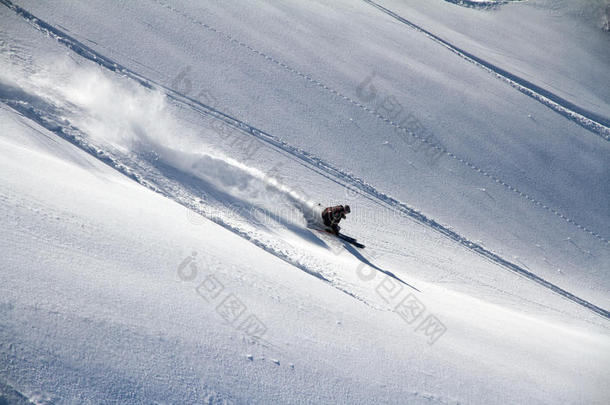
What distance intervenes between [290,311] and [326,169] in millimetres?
6246

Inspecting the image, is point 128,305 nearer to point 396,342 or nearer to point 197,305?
point 197,305

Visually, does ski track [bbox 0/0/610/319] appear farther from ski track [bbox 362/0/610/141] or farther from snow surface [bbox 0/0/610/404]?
ski track [bbox 362/0/610/141]

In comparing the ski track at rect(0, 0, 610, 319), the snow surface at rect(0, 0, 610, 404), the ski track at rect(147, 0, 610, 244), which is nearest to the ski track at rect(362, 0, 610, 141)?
the snow surface at rect(0, 0, 610, 404)

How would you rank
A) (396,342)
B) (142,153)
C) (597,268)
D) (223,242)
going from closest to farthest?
(396,342)
(223,242)
(142,153)
(597,268)

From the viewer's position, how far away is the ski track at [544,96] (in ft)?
50.0

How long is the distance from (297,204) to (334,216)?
40.6 inches

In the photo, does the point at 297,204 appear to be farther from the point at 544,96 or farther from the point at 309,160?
the point at 544,96

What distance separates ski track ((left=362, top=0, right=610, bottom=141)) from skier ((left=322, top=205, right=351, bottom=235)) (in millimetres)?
11577

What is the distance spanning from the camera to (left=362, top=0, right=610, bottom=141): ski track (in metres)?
15.2

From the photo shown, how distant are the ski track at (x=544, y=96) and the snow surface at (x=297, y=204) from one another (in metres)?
0.11

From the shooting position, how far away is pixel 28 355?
2.12 metres

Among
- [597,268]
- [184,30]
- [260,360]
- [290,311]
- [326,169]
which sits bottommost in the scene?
[260,360]

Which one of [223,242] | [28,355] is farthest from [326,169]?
[28,355]

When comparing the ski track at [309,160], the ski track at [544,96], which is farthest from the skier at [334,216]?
the ski track at [544,96]
